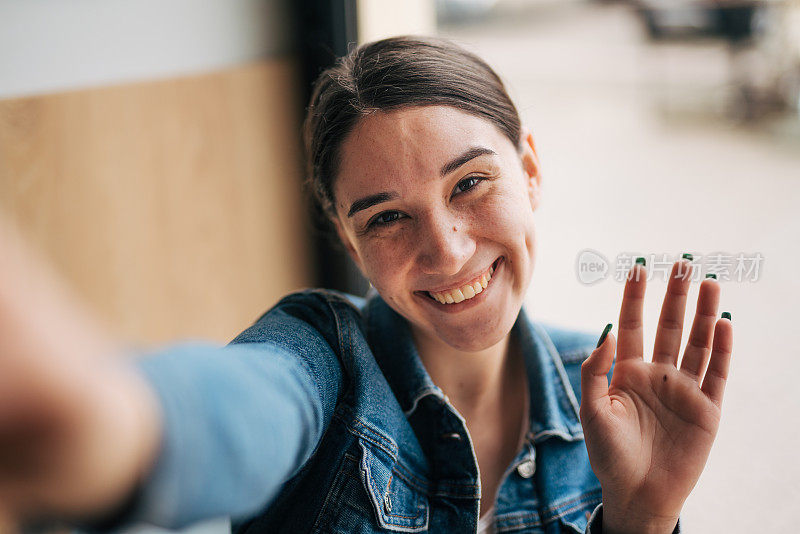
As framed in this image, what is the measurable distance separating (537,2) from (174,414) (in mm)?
2611

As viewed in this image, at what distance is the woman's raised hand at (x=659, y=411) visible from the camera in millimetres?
816

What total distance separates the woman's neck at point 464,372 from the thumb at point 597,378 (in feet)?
0.67

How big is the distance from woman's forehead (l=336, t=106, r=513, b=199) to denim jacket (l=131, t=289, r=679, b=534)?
0.21 meters

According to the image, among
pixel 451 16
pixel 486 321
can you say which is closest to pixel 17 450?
pixel 486 321

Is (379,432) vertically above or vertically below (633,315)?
below

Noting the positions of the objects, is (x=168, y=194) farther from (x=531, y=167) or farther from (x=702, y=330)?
(x=702, y=330)

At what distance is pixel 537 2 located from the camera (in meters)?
2.67

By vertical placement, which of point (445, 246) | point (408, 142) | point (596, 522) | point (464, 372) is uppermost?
point (408, 142)

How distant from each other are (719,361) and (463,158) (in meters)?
0.41

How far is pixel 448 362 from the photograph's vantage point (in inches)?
40.4

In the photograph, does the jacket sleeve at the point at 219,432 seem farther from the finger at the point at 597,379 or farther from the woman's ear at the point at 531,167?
the woman's ear at the point at 531,167

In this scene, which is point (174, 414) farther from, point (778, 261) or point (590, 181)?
point (590, 181)

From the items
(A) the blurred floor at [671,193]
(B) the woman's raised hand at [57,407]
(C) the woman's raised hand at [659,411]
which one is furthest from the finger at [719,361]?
(B) the woman's raised hand at [57,407]

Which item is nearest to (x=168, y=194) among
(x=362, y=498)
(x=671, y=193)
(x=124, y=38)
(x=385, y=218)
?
(x=124, y=38)
